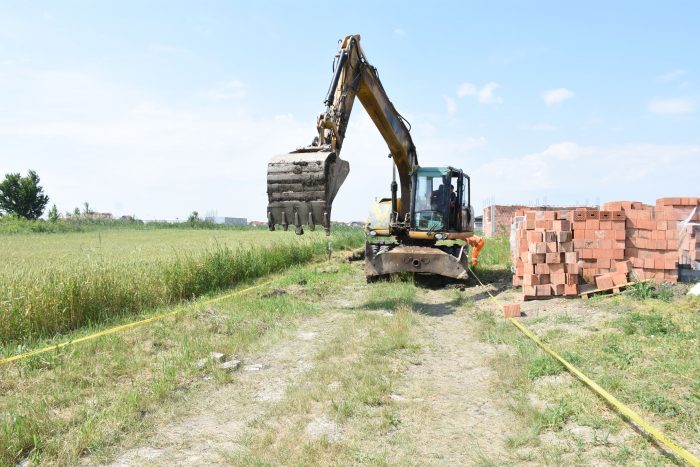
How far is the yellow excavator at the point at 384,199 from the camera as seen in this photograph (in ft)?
26.9

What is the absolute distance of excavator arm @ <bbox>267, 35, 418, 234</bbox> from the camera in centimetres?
812

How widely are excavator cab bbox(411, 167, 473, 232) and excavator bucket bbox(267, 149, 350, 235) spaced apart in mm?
4236

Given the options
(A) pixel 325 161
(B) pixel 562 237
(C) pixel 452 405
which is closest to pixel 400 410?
(C) pixel 452 405

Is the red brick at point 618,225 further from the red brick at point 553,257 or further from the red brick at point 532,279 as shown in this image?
the red brick at point 532,279

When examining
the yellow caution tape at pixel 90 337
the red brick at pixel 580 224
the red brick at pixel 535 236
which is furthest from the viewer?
the red brick at pixel 580 224

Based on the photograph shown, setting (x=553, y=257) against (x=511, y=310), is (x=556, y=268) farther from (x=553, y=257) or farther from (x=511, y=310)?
(x=511, y=310)

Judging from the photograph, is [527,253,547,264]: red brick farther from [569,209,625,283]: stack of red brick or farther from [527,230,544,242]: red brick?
[569,209,625,283]: stack of red brick

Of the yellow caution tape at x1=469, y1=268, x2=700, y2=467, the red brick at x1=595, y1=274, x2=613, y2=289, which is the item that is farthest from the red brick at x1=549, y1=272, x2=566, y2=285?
the yellow caution tape at x1=469, y1=268, x2=700, y2=467

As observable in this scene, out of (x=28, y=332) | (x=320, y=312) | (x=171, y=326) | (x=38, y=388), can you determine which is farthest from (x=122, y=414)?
(x=320, y=312)

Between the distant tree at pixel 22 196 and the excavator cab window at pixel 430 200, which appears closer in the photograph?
the excavator cab window at pixel 430 200

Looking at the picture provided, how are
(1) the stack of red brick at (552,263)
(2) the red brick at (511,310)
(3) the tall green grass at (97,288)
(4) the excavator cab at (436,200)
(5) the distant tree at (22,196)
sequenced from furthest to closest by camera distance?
1. (5) the distant tree at (22,196)
2. (4) the excavator cab at (436,200)
3. (1) the stack of red brick at (552,263)
4. (2) the red brick at (511,310)
5. (3) the tall green grass at (97,288)

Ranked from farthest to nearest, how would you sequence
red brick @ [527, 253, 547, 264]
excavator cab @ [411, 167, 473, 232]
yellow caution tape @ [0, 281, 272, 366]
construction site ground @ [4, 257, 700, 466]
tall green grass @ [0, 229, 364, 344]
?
excavator cab @ [411, 167, 473, 232], red brick @ [527, 253, 547, 264], tall green grass @ [0, 229, 364, 344], yellow caution tape @ [0, 281, 272, 366], construction site ground @ [4, 257, 700, 466]

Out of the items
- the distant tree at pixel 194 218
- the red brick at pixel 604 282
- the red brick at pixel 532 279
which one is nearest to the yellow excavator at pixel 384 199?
the red brick at pixel 532 279

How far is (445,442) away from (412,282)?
8.09 m
